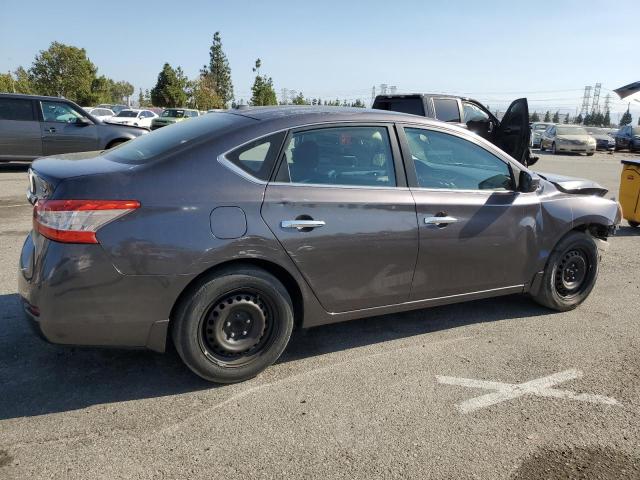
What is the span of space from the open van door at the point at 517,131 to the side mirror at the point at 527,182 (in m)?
3.88

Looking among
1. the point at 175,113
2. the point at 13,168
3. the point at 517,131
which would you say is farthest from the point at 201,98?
the point at 517,131

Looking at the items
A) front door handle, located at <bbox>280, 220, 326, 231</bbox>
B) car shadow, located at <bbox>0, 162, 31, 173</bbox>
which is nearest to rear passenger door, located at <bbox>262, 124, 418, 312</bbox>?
front door handle, located at <bbox>280, 220, 326, 231</bbox>

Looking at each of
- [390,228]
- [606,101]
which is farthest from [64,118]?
[606,101]

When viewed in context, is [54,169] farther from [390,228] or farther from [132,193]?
[390,228]

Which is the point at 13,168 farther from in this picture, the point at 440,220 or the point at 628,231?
the point at 628,231

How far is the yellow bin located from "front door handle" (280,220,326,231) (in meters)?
7.11

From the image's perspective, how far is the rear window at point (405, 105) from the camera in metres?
9.62

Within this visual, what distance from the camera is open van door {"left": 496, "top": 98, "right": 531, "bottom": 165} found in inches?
303

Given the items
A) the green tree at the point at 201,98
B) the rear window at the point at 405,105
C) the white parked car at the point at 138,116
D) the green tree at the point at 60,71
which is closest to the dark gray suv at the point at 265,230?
the rear window at the point at 405,105

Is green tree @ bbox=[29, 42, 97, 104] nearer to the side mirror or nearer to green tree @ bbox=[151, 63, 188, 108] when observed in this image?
green tree @ bbox=[151, 63, 188, 108]

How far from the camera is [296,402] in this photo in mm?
3061

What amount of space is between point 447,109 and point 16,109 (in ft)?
30.8

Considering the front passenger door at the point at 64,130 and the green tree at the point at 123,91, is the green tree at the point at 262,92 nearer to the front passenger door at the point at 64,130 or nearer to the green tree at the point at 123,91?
the front passenger door at the point at 64,130

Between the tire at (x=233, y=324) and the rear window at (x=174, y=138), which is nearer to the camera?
the tire at (x=233, y=324)
